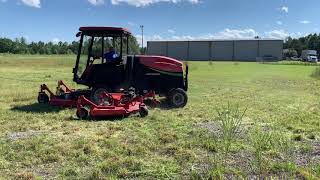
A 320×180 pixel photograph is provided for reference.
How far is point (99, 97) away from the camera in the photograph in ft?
44.4

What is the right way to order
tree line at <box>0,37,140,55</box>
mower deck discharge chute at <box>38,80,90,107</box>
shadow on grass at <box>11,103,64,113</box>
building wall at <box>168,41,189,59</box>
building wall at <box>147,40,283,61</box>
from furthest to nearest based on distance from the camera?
tree line at <box>0,37,140,55</box> → building wall at <box>168,41,189,59</box> → building wall at <box>147,40,283,61</box> → mower deck discharge chute at <box>38,80,90,107</box> → shadow on grass at <box>11,103,64,113</box>

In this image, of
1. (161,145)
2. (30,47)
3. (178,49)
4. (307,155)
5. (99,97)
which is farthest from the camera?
(30,47)

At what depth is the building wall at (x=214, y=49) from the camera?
11519 centimetres

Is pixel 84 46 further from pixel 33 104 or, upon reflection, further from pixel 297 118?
pixel 297 118

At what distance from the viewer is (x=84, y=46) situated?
14.9 metres

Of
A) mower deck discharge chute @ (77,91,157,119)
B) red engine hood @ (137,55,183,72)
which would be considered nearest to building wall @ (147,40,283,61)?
red engine hood @ (137,55,183,72)

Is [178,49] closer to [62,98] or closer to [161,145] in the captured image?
[62,98]

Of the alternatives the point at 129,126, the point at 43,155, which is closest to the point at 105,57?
the point at 129,126

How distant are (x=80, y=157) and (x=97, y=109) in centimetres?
403

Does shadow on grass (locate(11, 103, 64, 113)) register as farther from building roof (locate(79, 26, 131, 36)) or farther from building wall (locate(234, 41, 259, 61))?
building wall (locate(234, 41, 259, 61))

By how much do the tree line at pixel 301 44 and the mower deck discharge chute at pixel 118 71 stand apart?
12677 cm

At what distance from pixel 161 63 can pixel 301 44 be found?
144214 mm

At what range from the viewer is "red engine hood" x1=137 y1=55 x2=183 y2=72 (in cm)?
1461

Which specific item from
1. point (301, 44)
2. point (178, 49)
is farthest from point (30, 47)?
point (301, 44)
